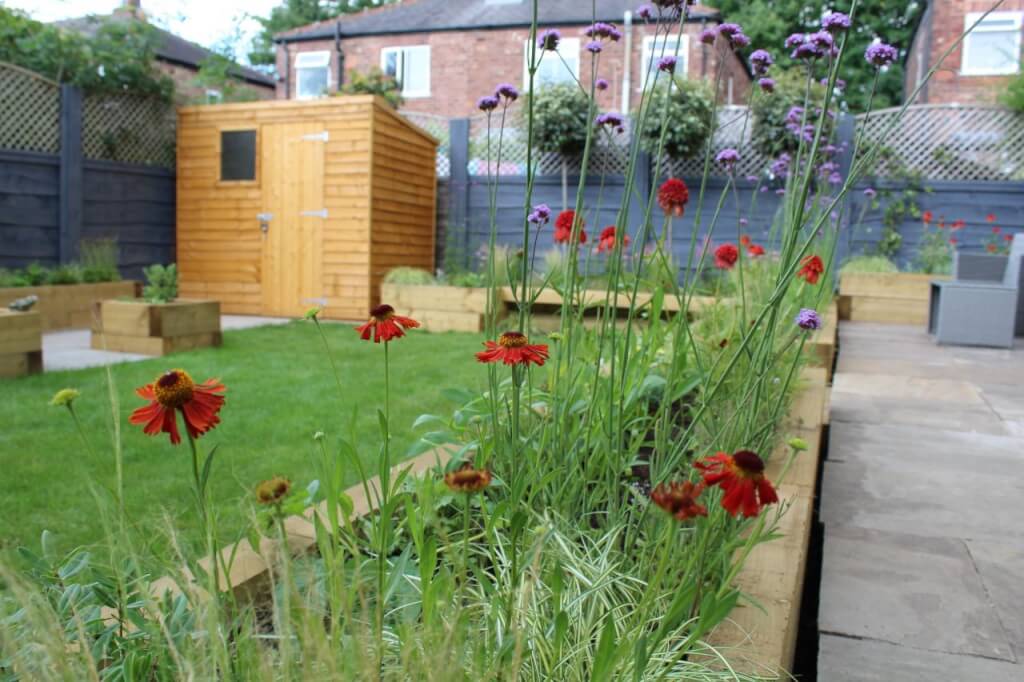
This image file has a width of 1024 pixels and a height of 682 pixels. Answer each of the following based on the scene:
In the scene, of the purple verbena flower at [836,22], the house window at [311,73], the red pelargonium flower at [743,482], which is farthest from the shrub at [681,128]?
the house window at [311,73]

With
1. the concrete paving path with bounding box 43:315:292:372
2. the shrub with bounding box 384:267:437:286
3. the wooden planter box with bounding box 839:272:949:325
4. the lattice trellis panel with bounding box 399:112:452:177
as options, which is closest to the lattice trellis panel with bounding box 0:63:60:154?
the concrete paving path with bounding box 43:315:292:372

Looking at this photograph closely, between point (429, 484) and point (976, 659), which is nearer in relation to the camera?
point (429, 484)

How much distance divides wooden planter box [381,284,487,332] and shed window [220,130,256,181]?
2.40m

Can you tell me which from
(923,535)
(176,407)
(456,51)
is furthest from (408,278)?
(456,51)

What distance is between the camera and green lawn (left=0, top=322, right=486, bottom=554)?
2082 mm

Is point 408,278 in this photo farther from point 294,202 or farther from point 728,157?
point 728,157

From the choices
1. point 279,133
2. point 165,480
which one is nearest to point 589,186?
point 279,133

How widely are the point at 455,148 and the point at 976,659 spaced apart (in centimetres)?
863

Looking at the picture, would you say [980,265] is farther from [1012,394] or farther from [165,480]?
[165,480]

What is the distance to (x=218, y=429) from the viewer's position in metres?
3.13

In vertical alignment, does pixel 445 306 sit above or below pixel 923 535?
above

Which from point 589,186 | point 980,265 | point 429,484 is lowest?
point 429,484

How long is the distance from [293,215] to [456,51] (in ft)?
32.3

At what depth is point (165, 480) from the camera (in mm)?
2439
